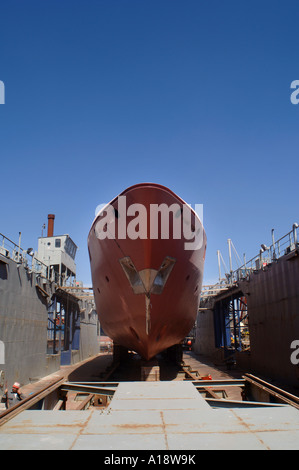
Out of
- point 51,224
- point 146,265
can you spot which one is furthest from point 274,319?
point 51,224

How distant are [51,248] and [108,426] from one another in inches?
973

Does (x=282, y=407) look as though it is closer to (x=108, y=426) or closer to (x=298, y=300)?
(x=108, y=426)

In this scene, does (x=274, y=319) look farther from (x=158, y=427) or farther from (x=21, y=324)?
(x=158, y=427)

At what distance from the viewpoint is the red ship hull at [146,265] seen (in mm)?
8555

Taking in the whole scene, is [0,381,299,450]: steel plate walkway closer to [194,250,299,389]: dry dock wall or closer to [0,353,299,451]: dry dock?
[0,353,299,451]: dry dock

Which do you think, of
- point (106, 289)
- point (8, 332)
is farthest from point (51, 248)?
point (106, 289)

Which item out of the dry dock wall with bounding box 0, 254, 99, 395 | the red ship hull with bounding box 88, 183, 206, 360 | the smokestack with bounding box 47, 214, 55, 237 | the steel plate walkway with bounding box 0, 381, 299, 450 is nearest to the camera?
the steel plate walkway with bounding box 0, 381, 299, 450

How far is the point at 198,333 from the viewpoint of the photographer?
32.0 meters

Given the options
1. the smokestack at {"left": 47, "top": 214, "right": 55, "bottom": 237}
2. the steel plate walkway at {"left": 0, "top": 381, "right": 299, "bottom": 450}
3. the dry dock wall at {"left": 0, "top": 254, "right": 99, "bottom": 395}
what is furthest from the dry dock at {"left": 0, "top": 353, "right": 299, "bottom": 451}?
the smokestack at {"left": 47, "top": 214, "right": 55, "bottom": 237}

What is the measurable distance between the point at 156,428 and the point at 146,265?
221 inches

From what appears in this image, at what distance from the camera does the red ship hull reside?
855cm

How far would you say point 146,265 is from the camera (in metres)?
8.55

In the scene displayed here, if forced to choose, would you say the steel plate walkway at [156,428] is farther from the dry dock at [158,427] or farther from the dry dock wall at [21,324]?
the dry dock wall at [21,324]

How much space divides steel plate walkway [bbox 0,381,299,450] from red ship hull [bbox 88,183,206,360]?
4.76 metres
